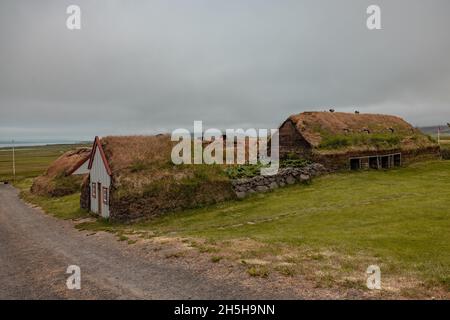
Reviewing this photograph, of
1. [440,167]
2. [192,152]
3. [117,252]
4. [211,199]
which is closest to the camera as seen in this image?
[117,252]

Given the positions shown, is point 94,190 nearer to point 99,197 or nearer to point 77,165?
point 99,197

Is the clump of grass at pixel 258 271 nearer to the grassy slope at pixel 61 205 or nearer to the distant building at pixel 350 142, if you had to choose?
the grassy slope at pixel 61 205

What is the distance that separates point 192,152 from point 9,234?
43.4 ft

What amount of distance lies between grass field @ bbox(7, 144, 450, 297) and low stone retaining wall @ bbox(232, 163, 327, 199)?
2.44 feet

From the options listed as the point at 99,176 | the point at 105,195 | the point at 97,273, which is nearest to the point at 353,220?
the point at 97,273

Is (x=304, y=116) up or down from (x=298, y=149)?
up

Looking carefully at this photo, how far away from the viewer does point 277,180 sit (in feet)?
93.0

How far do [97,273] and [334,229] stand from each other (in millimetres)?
10060

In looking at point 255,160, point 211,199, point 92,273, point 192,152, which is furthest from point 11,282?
point 255,160

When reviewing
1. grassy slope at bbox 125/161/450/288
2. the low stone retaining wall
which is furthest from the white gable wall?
the low stone retaining wall

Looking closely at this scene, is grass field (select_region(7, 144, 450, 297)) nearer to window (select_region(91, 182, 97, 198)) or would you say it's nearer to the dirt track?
the dirt track

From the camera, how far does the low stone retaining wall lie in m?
26.7
